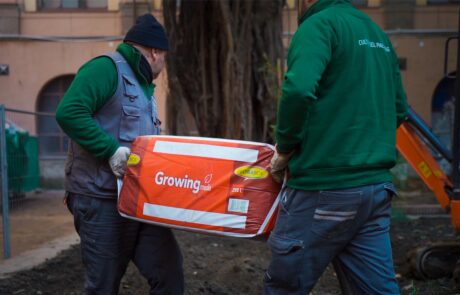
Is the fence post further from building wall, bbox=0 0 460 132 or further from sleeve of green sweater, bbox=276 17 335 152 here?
building wall, bbox=0 0 460 132

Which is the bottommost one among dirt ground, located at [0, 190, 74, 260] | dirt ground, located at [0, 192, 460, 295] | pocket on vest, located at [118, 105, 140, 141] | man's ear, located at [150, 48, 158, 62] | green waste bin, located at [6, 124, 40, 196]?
dirt ground, located at [0, 190, 74, 260]

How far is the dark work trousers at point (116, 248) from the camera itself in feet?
10.6

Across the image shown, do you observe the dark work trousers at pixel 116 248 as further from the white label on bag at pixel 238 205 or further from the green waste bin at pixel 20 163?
the green waste bin at pixel 20 163

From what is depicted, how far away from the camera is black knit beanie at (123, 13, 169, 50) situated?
335 cm

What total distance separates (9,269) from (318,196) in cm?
431

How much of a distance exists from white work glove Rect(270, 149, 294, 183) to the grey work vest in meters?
0.95

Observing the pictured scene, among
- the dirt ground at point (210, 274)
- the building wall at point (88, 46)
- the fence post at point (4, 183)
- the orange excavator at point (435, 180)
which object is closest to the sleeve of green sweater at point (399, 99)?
the dirt ground at point (210, 274)

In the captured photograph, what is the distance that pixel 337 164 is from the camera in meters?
2.53

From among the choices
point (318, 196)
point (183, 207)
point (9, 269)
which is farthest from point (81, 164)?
point (9, 269)

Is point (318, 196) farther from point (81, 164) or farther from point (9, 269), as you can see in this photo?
point (9, 269)

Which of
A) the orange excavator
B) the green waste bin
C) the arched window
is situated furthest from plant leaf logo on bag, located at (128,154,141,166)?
the arched window

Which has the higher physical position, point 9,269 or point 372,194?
point 372,194

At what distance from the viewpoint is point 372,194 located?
2.59 metres

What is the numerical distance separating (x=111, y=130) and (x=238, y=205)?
92 cm
